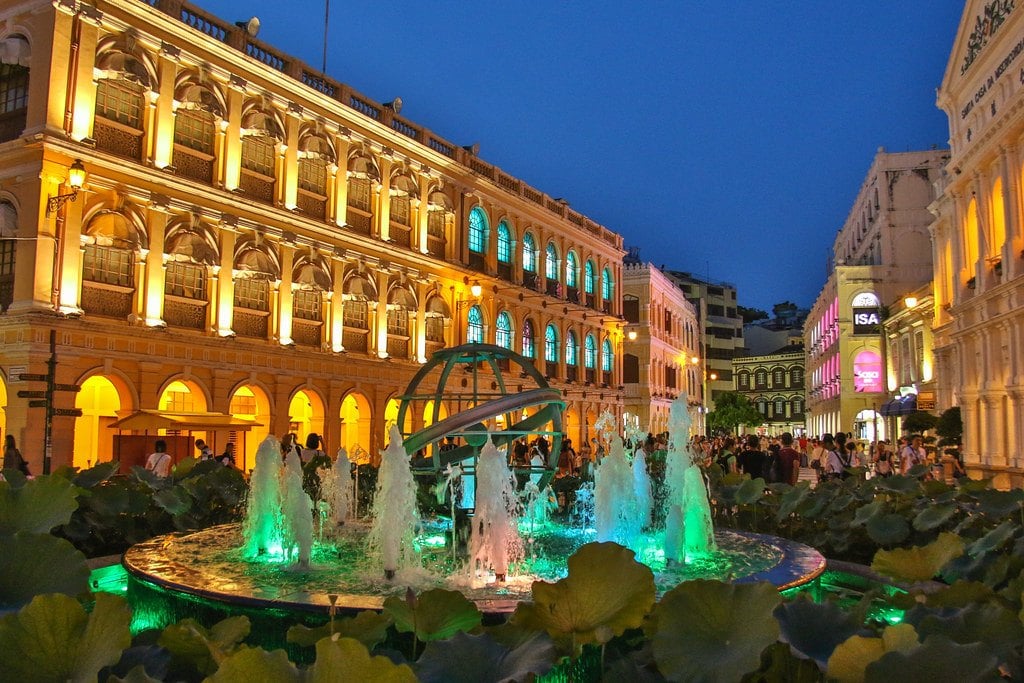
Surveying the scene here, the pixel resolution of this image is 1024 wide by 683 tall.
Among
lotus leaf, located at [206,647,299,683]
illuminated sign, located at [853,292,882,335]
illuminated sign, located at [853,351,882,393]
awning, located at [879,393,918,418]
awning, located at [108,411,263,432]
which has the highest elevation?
illuminated sign, located at [853,292,882,335]

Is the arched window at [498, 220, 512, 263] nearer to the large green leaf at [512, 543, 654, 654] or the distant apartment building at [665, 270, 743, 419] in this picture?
the large green leaf at [512, 543, 654, 654]

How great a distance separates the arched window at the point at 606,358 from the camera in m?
44.8

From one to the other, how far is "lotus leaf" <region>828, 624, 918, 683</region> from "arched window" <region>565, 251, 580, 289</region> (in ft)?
128

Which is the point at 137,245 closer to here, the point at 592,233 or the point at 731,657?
the point at 731,657

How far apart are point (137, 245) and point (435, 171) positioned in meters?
13.5

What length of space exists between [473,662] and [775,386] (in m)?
98.4

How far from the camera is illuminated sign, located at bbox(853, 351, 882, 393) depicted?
4894 cm

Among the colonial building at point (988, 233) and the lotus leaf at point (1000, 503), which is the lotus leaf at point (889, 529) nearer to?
the lotus leaf at point (1000, 503)

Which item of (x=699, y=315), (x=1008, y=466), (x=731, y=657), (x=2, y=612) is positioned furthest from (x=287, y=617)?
(x=699, y=315)

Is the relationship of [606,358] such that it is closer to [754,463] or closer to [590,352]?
[590,352]

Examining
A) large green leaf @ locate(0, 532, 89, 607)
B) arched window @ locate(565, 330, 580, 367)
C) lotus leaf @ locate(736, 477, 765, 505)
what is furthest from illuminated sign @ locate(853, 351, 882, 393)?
large green leaf @ locate(0, 532, 89, 607)

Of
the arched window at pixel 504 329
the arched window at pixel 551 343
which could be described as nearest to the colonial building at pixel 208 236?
the arched window at pixel 504 329

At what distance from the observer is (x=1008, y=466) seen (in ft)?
78.2

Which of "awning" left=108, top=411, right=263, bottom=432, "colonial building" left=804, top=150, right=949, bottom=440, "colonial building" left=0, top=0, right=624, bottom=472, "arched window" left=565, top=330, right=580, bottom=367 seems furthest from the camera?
"colonial building" left=804, top=150, right=949, bottom=440
